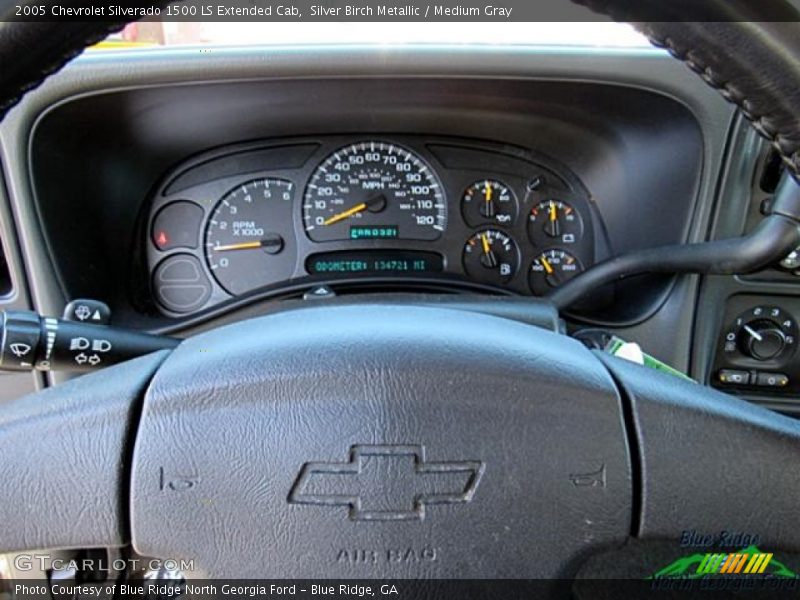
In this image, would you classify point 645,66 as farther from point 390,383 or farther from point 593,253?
point 390,383

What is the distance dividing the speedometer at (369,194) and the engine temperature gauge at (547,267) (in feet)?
0.88

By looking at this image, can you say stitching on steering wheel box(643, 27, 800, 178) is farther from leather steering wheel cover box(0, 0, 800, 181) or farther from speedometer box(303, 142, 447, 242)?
speedometer box(303, 142, 447, 242)

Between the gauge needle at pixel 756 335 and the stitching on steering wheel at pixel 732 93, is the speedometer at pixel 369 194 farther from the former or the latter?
the stitching on steering wheel at pixel 732 93

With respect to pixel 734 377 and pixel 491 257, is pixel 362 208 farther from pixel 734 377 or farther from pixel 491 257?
pixel 734 377

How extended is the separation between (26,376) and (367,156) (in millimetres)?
876

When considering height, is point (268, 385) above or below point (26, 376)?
above

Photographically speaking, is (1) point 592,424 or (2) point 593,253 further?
(2) point 593,253

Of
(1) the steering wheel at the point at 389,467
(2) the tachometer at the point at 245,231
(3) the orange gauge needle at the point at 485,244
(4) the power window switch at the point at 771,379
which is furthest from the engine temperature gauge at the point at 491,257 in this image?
(1) the steering wheel at the point at 389,467

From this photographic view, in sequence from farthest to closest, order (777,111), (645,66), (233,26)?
1. (233,26)
2. (645,66)
3. (777,111)

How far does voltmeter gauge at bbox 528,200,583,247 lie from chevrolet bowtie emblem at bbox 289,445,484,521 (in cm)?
113

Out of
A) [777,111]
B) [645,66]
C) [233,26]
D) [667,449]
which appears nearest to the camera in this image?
[777,111]

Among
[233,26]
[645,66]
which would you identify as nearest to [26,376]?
[233,26]

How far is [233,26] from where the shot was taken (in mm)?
1517

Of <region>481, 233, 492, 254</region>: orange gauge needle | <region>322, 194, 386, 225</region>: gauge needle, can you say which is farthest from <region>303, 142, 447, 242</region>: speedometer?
<region>481, 233, 492, 254</region>: orange gauge needle
